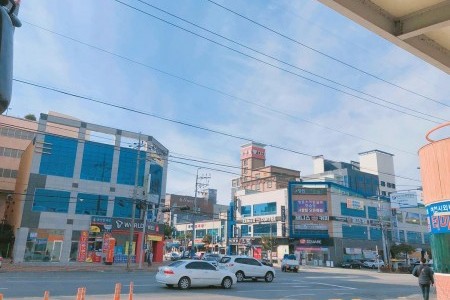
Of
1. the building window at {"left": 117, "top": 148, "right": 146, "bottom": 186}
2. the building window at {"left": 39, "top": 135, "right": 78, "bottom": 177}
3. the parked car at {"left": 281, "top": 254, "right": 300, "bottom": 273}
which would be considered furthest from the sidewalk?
the parked car at {"left": 281, "top": 254, "right": 300, "bottom": 273}

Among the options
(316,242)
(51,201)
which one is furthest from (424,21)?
(316,242)

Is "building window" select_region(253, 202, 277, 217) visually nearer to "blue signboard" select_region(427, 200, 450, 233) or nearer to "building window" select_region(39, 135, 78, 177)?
"building window" select_region(39, 135, 78, 177)

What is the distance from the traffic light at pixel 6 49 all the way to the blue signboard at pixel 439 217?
13.6 m

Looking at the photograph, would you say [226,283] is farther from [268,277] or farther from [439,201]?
[439,201]

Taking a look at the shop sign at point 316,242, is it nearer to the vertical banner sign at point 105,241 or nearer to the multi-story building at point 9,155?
the vertical banner sign at point 105,241

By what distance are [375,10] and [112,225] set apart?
41.7m

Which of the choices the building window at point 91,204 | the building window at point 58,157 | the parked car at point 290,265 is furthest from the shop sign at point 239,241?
the building window at point 58,157

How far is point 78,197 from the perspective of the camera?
42.0 m

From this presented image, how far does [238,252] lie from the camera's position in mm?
75938

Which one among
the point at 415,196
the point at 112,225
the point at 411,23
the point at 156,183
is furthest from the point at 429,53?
the point at 415,196

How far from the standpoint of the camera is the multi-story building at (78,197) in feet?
130

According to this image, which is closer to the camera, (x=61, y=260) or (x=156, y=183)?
(x=61, y=260)

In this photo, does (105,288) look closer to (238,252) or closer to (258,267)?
(258,267)

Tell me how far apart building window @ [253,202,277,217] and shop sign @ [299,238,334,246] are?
8.76 metres
